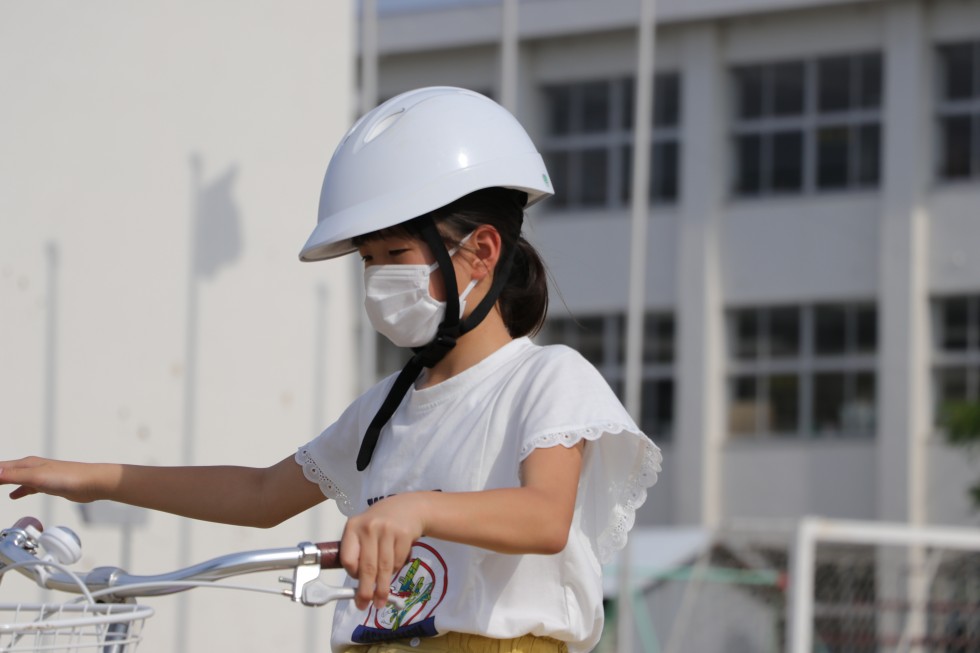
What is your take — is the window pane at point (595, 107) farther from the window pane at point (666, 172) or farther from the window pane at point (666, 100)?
the window pane at point (666, 172)

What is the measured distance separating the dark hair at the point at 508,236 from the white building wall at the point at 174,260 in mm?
2449

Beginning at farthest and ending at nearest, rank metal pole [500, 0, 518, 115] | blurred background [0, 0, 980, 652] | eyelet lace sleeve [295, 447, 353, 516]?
blurred background [0, 0, 980, 652]
metal pole [500, 0, 518, 115]
eyelet lace sleeve [295, 447, 353, 516]

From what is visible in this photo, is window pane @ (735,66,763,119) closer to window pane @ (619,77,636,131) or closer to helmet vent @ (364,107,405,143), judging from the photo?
window pane @ (619,77,636,131)

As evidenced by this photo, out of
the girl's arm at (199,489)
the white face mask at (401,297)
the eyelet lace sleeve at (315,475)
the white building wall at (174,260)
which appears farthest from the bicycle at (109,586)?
the white building wall at (174,260)

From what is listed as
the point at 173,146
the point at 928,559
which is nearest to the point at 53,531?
the point at 173,146

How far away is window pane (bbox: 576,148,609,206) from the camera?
2325cm

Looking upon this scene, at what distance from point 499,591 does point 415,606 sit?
132mm

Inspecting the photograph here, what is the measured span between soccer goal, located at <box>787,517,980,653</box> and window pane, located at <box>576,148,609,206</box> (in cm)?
877

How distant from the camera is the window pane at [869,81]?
21547mm

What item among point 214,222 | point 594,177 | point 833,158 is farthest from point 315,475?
point 594,177

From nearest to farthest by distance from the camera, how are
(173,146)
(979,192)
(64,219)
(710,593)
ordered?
1. (64,219)
2. (173,146)
3. (710,593)
4. (979,192)

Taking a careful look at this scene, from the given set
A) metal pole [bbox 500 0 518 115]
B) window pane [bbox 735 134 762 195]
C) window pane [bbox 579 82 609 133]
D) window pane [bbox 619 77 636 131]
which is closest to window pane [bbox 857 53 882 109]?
window pane [bbox 735 134 762 195]

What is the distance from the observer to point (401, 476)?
8.55 feet

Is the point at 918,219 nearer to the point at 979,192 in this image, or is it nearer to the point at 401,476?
the point at 979,192
